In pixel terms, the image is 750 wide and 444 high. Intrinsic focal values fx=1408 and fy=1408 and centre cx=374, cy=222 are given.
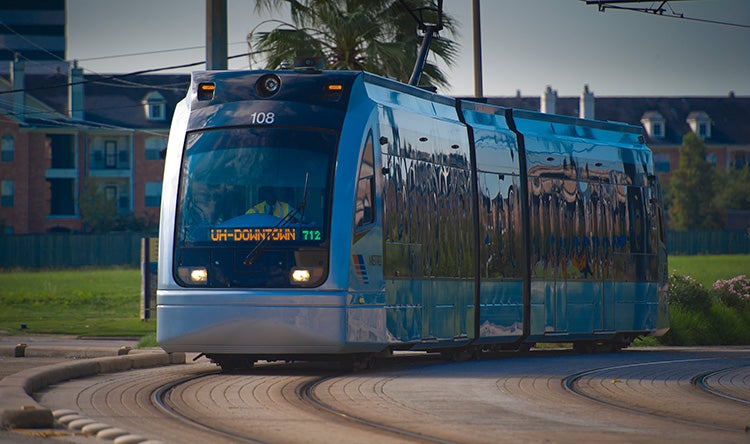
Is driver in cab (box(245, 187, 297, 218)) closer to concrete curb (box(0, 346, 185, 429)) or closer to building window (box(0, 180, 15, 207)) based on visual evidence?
concrete curb (box(0, 346, 185, 429))

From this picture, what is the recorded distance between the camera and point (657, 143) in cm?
10231

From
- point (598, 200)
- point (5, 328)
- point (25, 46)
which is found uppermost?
point (25, 46)

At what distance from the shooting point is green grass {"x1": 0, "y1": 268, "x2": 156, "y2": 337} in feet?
95.0

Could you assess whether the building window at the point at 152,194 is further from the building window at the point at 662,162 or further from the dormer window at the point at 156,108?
the building window at the point at 662,162

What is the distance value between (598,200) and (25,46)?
126 meters

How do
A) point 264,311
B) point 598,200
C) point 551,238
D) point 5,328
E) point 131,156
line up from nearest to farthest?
1. point 264,311
2. point 551,238
3. point 598,200
4. point 5,328
5. point 131,156

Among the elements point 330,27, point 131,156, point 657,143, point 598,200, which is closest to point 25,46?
point 131,156

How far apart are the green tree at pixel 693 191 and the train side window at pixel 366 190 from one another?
76208 millimetres

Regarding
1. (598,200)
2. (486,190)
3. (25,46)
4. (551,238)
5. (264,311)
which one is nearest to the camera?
(264,311)

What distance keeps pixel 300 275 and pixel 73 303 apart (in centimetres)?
2718

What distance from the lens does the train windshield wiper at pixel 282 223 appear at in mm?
14719

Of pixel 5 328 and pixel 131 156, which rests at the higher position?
pixel 131 156

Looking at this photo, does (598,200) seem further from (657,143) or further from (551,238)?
(657,143)

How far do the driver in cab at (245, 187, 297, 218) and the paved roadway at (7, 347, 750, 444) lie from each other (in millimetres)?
1746
